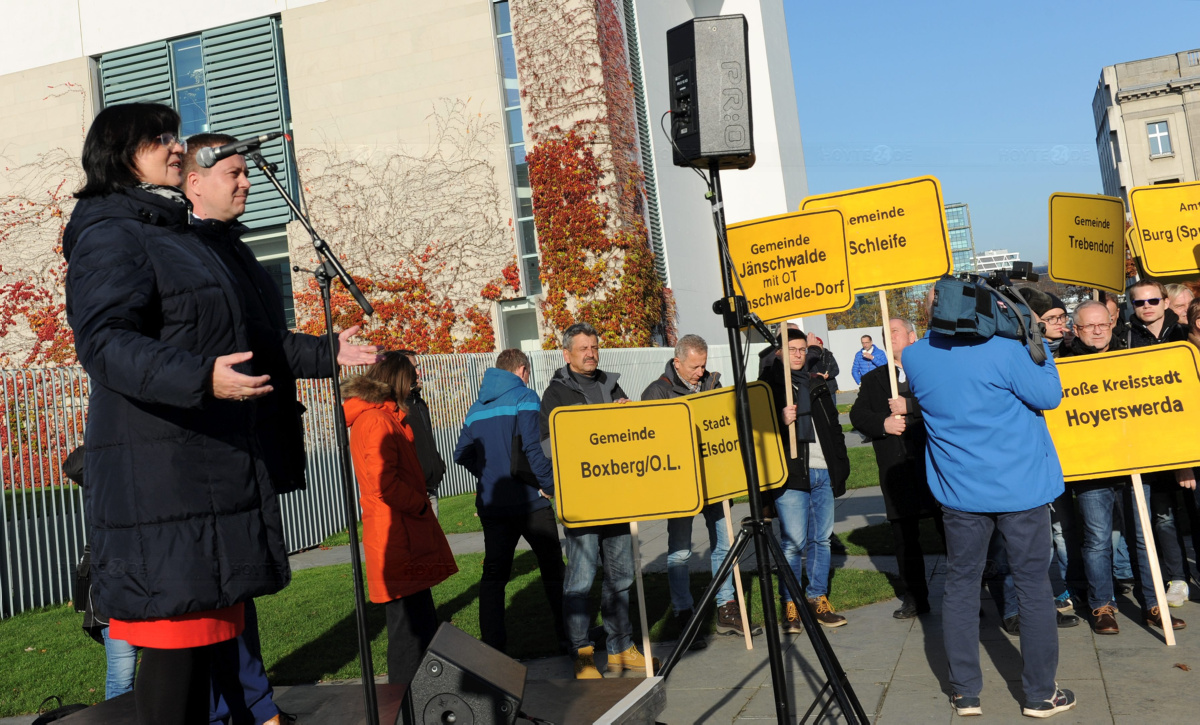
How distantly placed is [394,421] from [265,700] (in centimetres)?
165

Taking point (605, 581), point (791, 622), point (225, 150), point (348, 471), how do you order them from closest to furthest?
point (348, 471) < point (225, 150) < point (605, 581) < point (791, 622)

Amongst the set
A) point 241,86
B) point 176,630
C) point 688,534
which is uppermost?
point 241,86

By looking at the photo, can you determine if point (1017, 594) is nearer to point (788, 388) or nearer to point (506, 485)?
point (788, 388)

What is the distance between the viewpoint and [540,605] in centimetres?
766

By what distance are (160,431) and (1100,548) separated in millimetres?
5259

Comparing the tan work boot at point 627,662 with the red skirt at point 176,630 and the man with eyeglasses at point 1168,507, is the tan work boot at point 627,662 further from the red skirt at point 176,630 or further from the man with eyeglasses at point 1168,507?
the red skirt at point 176,630

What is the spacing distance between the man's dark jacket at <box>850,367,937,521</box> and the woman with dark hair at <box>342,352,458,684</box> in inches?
117

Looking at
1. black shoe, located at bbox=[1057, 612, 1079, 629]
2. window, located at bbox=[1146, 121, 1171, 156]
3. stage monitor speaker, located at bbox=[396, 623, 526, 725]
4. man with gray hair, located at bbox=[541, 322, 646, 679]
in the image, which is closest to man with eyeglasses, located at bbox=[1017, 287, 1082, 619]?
black shoe, located at bbox=[1057, 612, 1079, 629]

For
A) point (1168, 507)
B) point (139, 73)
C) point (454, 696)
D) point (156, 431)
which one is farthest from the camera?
point (139, 73)

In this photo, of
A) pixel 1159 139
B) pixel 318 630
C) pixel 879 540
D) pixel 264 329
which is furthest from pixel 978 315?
pixel 1159 139

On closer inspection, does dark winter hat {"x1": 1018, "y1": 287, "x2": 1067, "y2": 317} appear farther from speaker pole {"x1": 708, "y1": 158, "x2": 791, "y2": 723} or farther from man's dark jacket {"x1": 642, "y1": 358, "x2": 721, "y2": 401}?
speaker pole {"x1": 708, "y1": 158, "x2": 791, "y2": 723}

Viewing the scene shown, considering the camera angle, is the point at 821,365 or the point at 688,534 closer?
the point at 688,534

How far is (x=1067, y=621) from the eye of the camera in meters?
5.76

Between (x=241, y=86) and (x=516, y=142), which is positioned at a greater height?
(x=241, y=86)
